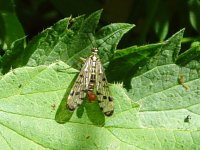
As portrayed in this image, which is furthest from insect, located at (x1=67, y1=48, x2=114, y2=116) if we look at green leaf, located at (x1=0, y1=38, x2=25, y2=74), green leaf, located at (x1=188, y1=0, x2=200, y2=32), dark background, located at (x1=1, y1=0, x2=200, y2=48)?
green leaf, located at (x1=188, y1=0, x2=200, y2=32)

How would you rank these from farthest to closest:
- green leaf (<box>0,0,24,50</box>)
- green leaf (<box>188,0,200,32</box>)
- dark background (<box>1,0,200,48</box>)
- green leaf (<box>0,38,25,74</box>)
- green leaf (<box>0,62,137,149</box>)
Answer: dark background (<box>1,0,200,48</box>)
green leaf (<box>188,0,200,32</box>)
green leaf (<box>0,0,24,50</box>)
green leaf (<box>0,38,25,74</box>)
green leaf (<box>0,62,137,149</box>)

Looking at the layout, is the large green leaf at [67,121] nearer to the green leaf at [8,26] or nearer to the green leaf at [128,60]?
the green leaf at [128,60]

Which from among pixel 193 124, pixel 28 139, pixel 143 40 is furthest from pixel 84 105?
pixel 143 40

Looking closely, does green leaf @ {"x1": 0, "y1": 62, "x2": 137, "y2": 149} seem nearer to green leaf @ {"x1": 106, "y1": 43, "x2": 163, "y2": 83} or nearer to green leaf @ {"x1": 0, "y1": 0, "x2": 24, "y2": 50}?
green leaf @ {"x1": 106, "y1": 43, "x2": 163, "y2": 83}

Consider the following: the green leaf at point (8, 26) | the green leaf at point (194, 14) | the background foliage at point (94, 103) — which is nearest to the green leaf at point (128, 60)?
the background foliage at point (94, 103)

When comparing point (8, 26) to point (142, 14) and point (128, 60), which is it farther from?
point (142, 14)

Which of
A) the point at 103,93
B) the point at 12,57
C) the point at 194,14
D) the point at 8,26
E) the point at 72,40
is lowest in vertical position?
the point at 103,93

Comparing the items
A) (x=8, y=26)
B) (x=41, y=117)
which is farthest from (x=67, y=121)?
(x=8, y=26)

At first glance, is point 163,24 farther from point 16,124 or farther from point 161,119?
point 16,124
